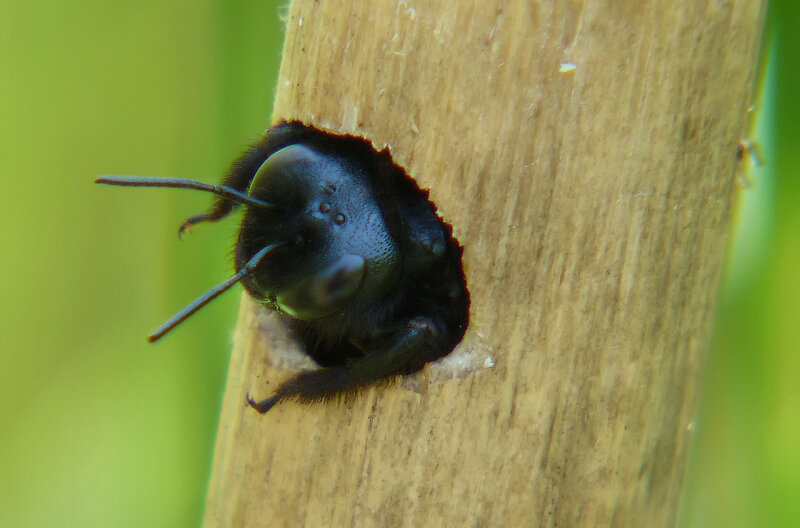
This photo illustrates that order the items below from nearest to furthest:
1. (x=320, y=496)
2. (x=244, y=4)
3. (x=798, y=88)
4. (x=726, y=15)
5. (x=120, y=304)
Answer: (x=726, y=15), (x=320, y=496), (x=798, y=88), (x=244, y=4), (x=120, y=304)

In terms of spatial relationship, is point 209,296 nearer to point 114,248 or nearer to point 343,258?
point 343,258

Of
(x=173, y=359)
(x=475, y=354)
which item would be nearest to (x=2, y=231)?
(x=173, y=359)

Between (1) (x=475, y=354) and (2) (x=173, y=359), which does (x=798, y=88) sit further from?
(2) (x=173, y=359)

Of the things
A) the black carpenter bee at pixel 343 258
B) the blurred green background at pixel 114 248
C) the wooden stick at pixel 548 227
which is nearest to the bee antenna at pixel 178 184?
the black carpenter bee at pixel 343 258

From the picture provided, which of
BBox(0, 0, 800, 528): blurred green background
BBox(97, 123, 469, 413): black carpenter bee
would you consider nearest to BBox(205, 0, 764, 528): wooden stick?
BBox(97, 123, 469, 413): black carpenter bee

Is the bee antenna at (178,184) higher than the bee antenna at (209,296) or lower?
higher

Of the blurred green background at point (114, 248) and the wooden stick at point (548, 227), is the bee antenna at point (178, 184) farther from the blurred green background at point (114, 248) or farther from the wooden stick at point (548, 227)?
the blurred green background at point (114, 248)

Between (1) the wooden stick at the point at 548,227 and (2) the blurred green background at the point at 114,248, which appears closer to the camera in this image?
(1) the wooden stick at the point at 548,227

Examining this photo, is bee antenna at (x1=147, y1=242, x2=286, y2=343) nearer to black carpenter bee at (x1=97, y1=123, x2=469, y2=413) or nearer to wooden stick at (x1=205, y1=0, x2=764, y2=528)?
black carpenter bee at (x1=97, y1=123, x2=469, y2=413)
